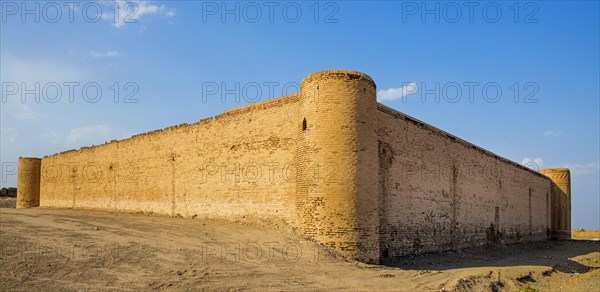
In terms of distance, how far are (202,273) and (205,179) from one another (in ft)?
25.5

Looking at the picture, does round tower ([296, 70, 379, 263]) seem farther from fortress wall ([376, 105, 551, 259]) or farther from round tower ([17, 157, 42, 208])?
round tower ([17, 157, 42, 208])

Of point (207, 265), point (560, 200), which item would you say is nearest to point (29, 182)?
point (207, 265)

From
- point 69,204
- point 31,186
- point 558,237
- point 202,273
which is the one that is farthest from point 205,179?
point 558,237

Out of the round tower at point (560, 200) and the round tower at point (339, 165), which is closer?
the round tower at point (339, 165)

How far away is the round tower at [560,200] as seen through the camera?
3553 centimetres

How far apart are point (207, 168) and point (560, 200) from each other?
97.6ft

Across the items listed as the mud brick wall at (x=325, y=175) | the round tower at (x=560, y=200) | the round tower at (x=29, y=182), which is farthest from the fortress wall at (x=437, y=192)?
the round tower at (x=29, y=182)

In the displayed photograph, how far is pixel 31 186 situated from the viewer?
99.2 feet

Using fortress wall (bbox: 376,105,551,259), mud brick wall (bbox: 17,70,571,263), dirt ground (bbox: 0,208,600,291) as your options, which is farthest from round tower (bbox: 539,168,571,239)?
dirt ground (bbox: 0,208,600,291)

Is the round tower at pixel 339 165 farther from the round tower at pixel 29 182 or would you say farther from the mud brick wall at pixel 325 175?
the round tower at pixel 29 182

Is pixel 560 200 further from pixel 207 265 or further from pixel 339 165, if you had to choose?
pixel 207 265

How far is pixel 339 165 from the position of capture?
12.4 meters

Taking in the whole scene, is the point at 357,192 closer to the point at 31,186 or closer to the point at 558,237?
the point at 31,186

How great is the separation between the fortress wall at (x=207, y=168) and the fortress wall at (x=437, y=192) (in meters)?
3.05
